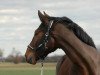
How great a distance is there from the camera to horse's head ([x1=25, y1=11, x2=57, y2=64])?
8195 mm

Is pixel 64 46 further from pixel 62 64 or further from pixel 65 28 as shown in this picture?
pixel 62 64

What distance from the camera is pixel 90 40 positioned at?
8.66 metres

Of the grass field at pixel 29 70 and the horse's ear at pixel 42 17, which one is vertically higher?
the grass field at pixel 29 70

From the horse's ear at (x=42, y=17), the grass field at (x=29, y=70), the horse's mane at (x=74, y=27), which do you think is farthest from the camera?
the grass field at (x=29, y=70)

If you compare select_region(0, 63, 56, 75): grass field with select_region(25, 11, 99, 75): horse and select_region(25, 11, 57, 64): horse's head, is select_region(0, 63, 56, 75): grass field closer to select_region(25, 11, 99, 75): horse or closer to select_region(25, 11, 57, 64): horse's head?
select_region(25, 11, 99, 75): horse

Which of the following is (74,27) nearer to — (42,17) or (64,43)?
(64,43)

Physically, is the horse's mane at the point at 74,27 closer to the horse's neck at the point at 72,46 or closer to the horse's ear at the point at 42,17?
the horse's neck at the point at 72,46

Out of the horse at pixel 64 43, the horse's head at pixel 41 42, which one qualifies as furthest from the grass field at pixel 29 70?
the horse's head at pixel 41 42

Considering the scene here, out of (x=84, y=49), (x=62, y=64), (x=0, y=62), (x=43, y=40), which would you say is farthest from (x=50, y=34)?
(x=0, y=62)

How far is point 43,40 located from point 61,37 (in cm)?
37

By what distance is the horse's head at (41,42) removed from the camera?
820 centimetres

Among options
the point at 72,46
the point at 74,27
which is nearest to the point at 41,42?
the point at 72,46

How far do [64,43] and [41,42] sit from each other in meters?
0.47

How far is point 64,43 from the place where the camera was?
27.3ft
